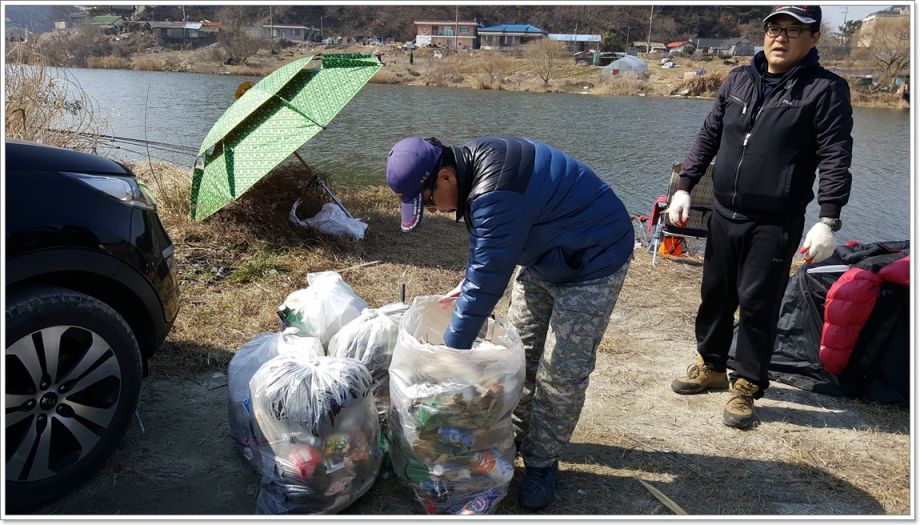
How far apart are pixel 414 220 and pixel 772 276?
1966 millimetres

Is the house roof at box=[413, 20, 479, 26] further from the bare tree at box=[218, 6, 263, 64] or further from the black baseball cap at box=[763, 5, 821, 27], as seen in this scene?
the black baseball cap at box=[763, 5, 821, 27]

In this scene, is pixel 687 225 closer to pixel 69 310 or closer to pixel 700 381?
pixel 700 381

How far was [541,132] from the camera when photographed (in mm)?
18078

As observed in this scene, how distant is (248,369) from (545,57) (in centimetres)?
4253

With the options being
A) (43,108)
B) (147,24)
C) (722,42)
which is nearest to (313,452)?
(43,108)

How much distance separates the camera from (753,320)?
3287 mm

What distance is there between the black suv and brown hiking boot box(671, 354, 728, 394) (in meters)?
2.77

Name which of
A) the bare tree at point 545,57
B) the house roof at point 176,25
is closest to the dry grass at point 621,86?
the bare tree at point 545,57

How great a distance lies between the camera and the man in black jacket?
116 inches

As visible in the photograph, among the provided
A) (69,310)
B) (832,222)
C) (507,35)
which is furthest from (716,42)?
(69,310)

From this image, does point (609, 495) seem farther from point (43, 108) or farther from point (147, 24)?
point (147, 24)

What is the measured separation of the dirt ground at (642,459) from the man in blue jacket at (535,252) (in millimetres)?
369

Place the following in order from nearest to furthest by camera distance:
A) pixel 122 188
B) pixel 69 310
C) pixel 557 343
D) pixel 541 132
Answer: pixel 69 310
pixel 557 343
pixel 122 188
pixel 541 132

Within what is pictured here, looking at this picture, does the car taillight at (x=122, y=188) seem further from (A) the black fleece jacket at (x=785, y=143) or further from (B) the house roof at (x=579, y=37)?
(B) the house roof at (x=579, y=37)
